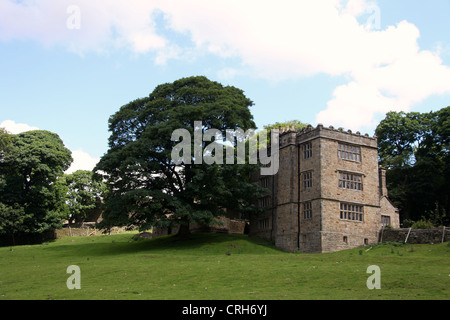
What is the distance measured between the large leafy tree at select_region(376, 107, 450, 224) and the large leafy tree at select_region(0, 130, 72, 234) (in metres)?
45.2

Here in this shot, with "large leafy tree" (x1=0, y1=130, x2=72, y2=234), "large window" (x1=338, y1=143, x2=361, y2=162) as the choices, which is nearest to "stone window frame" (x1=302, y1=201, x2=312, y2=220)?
"large window" (x1=338, y1=143, x2=361, y2=162)

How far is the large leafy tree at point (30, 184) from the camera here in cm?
5906

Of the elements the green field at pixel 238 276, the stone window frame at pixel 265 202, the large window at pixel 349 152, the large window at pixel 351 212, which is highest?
the large window at pixel 349 152

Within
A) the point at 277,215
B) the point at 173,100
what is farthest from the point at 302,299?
the point at 173,100

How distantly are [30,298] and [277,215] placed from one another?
28924 millimetres

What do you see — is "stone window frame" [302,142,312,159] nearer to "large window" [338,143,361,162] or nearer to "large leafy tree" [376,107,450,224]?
"large window" [338,143,361,162]

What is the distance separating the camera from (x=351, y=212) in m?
42.2

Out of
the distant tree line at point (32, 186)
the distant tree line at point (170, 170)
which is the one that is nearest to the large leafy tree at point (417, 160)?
the distant tree line at point (170, 170)

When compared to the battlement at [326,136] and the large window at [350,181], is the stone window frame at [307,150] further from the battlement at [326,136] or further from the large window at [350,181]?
the large window at [350,181]

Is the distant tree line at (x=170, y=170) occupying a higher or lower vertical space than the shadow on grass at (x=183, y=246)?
higher

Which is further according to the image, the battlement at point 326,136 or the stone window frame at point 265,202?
the stone window frame at point 265,202

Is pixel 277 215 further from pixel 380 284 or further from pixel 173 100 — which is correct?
pixel 380 284

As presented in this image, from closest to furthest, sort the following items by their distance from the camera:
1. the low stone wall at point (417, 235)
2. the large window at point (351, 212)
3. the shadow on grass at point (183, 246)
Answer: the low stone wall at point (417, 235) < the shadow on grass at point (183, 246) < the large window at point (351, 212)

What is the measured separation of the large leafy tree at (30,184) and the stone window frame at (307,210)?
36140 mm
